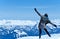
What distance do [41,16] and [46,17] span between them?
0.27m

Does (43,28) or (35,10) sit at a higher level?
(35,10)

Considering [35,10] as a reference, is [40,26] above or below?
below

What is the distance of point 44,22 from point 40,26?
293 mm

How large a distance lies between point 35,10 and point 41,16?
0.40m

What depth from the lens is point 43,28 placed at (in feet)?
39.4

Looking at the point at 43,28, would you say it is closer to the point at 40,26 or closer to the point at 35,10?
the point at 40,26

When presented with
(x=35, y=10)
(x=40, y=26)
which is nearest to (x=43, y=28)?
(x=40, y=26)

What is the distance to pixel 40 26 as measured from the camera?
1198cm

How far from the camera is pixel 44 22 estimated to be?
12.1 metres

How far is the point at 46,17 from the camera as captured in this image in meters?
→ 12.0

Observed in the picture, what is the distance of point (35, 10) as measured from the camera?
11.9 metres

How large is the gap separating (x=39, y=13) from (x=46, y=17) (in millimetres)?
433

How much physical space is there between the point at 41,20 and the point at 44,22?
18 centimetres

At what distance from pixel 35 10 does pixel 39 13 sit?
24 cm
